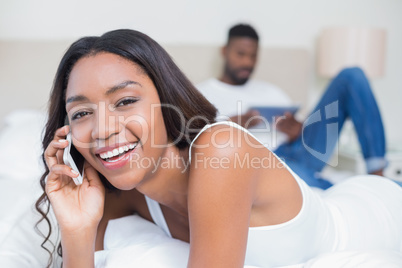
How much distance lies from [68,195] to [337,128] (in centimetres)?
133

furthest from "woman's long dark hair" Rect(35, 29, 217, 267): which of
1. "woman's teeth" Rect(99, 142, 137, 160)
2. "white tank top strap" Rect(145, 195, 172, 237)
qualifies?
"white tank top strap" Rect(145, 195, 172, 237)

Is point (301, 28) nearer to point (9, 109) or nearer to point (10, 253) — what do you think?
A: point (9, 109)

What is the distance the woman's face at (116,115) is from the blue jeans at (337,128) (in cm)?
106

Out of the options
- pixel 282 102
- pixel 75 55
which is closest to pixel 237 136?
pixel 75 55

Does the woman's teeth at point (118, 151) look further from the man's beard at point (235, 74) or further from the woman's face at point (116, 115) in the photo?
the man's beard at point (235, 74)

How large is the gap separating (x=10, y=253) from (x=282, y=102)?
1.87m

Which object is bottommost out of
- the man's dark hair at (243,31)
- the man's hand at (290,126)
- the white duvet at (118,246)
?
the white duvet at (118,246)

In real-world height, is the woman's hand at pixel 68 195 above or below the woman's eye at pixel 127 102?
below

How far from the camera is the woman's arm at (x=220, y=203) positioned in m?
0.77

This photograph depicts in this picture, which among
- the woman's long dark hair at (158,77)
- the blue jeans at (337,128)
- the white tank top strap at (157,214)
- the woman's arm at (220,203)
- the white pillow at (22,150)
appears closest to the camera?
the woman's arm at (220,203)

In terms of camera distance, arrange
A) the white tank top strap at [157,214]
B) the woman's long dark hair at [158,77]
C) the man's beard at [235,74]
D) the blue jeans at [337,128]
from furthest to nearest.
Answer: the man's beard at [235,74], the blue jeans at [337,128], the white tank top strap at [157,214], the woman's long dark hair at [158,77]

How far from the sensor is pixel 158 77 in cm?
89

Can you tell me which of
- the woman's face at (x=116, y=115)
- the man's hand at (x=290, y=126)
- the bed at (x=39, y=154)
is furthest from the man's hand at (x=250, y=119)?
the woman's face at (x=116, y=115)
